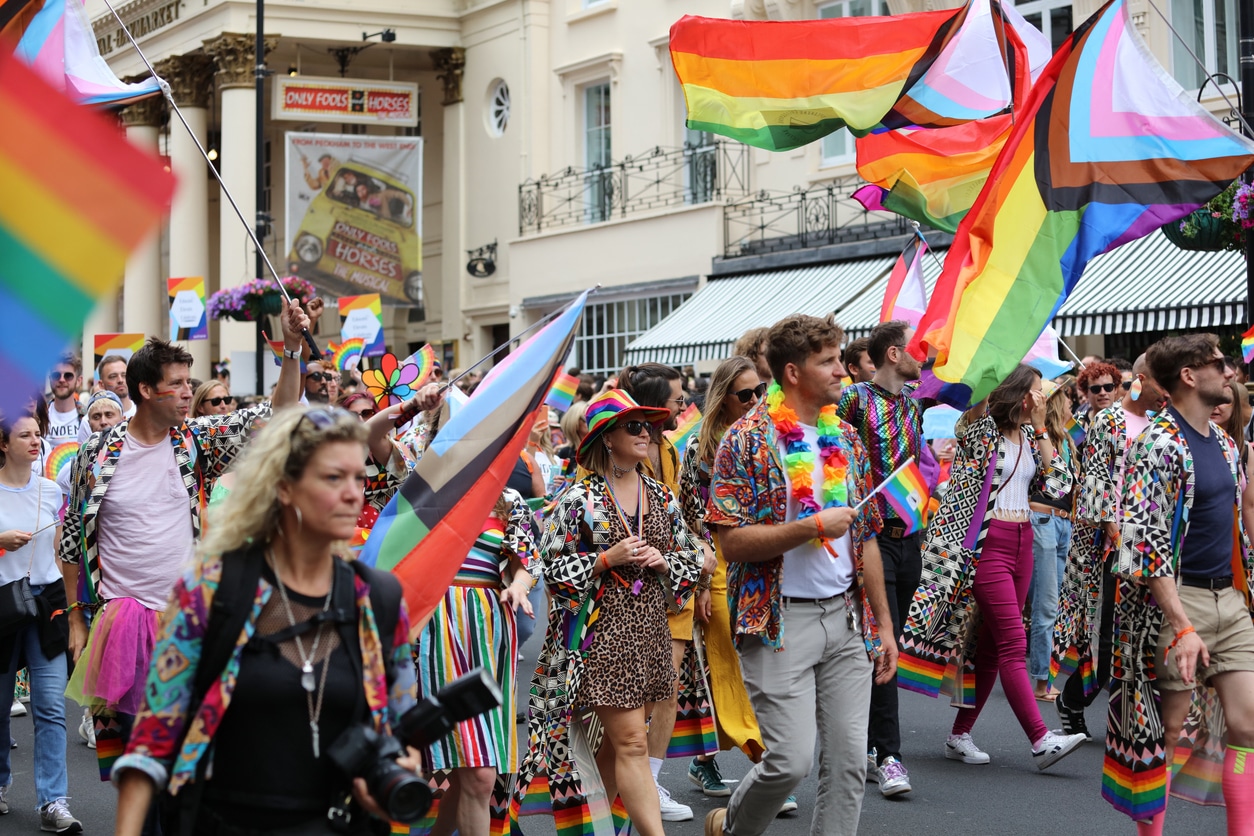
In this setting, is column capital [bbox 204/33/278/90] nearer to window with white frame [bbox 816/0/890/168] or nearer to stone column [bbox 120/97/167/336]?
stone column [bbox 120/97/167/336]

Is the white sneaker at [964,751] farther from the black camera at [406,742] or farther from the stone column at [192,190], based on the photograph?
the stone column at [192,190]

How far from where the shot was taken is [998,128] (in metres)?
9.52

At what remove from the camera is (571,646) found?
20.5ft

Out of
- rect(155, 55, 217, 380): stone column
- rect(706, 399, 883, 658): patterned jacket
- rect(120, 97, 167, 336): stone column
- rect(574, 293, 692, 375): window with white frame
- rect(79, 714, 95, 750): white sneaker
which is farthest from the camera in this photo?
rect(120, 97, 167, 336): stone column

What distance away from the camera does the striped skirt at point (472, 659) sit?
5.74 metres

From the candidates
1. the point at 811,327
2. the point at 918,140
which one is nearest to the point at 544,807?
the point at 811,327

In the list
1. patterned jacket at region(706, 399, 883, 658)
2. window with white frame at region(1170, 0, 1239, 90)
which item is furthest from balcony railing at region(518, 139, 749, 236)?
patterned jacket at region(706, 399, 883, 658)

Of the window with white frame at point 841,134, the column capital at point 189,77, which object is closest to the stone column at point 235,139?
the column capital at point 189,77

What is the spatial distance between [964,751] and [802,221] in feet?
49.3

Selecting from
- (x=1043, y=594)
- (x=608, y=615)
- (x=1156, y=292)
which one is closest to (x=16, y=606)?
(x=608, y=615)

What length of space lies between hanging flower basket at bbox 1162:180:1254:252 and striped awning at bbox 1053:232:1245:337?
4132 mm

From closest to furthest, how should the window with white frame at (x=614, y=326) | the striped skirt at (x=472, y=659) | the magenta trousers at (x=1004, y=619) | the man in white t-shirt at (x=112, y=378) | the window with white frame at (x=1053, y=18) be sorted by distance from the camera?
the striped skirt at (x=472, y=659) → the magenta trousers at (x=1004, y=619) → the man in white t-shirt at (x=112, y=378) → the window with white frame at (x=1053, y=18) → the window with white frame at (x=614, y=326)

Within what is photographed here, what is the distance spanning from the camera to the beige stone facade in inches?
948

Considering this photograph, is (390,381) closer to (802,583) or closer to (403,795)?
(802,583)
